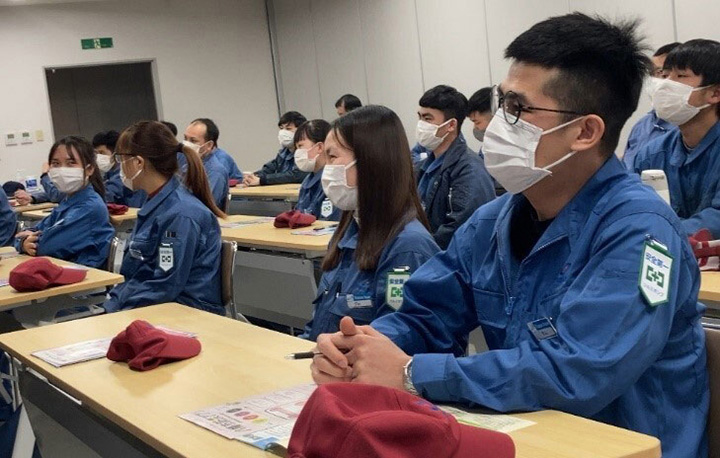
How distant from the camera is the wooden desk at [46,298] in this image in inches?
147

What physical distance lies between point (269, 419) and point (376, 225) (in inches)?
39.6

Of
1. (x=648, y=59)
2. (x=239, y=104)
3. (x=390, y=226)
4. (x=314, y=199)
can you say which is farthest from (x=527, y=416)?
(x=239, y=104)

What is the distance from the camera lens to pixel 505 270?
5.87ft

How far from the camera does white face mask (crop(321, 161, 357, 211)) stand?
2861mm

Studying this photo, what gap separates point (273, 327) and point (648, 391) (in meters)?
4.17

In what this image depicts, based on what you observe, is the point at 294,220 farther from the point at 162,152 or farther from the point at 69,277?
the point at 69,277

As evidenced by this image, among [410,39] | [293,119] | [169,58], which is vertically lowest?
[293,119]

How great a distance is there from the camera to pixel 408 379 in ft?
5.38

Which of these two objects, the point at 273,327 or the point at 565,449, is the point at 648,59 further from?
the point at 273,327

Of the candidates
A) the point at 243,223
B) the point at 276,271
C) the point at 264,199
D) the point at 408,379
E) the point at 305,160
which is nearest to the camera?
the point at 408,379

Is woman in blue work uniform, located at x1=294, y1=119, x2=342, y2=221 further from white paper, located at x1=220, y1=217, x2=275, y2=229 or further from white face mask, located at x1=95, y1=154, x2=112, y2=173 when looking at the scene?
white face mask, located at x1=95, y1=154, x2=112, y2=173

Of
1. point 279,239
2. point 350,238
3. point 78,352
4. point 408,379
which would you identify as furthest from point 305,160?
point 408,379

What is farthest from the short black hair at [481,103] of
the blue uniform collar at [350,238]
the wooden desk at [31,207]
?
the blue uniform collar at [350,238]

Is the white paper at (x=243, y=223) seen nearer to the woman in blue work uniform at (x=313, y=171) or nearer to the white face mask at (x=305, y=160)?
the woman in blue work uniform at (x=313, y=171)
